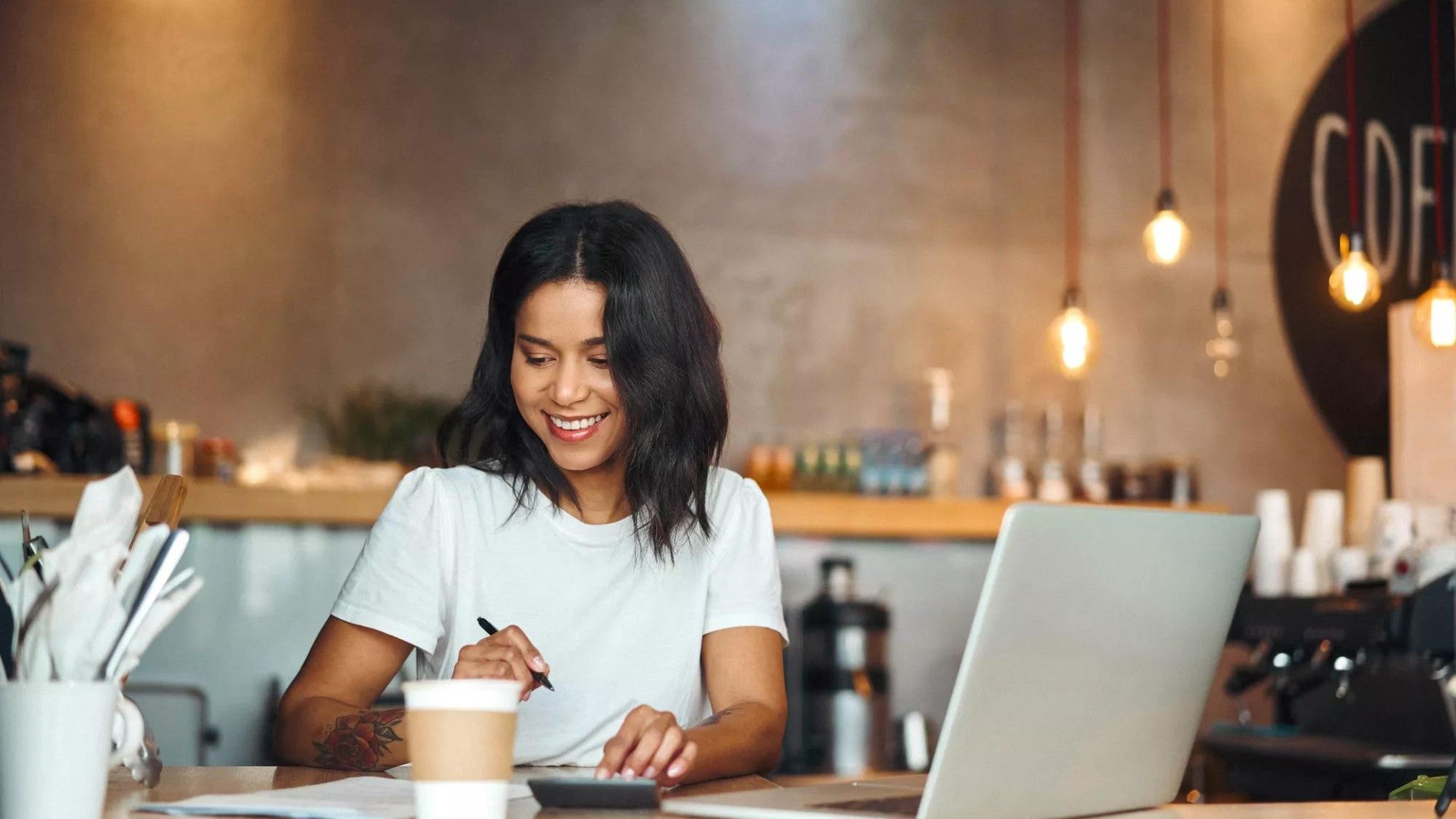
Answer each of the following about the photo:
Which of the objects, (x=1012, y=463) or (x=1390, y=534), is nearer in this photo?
(x=1390, y=534)

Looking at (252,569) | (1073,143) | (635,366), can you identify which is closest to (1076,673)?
(635,366)

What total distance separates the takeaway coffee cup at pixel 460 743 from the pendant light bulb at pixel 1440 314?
2.99m

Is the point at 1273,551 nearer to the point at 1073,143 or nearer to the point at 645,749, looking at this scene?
the point at 1073,143

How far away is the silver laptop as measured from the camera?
3.27 feet

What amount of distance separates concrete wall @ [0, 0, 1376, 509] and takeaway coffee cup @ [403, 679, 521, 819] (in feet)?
12.2

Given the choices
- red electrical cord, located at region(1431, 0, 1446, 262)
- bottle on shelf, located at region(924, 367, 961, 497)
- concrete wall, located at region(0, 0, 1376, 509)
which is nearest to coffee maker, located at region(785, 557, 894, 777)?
bottle on shelf, located at region(924, 367, 961, 497)

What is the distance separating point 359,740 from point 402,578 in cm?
26

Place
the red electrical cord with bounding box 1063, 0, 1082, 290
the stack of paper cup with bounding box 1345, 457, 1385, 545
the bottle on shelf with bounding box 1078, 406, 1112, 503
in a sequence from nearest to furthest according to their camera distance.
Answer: the stack of paper cup with bounding box 1345, 457, 1385, 545, the bottle on shelf with bounding box 1078, 406, 1112, 503, the red electrical cord with bounding box 1063, 0, 1082, 290

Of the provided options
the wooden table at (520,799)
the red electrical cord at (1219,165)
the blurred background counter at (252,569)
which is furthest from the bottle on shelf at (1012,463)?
the wooden table at (520,799)

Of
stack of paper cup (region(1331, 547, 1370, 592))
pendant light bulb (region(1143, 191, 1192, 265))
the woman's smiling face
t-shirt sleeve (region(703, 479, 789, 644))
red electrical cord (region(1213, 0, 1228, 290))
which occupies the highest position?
red electrical cord (region(1213, 0, 1228, 290))

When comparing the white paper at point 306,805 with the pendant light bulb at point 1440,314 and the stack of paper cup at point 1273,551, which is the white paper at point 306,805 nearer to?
the pendant light bulb at point 1440,314

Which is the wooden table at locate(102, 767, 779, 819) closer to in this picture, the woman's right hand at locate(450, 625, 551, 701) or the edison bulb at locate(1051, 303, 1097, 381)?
the woman's right hand at locate(450, 625, 551, 701)

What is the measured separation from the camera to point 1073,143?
518 centimetres

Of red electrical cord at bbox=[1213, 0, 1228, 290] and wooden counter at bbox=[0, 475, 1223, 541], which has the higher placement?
red electrical cord at bbox=[1213, 0, 1228, 290]
